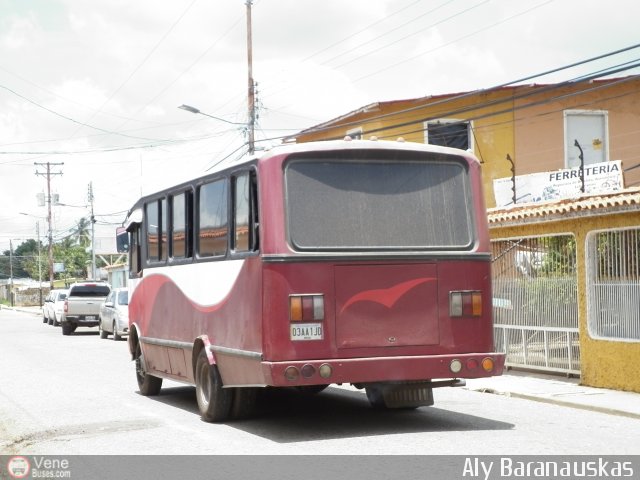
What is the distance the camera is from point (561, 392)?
15.0 metres

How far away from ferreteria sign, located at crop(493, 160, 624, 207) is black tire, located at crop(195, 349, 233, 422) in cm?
1280

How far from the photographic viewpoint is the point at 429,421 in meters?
12.1

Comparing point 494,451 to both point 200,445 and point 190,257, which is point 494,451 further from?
point 190,257

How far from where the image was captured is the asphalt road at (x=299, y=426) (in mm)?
10109

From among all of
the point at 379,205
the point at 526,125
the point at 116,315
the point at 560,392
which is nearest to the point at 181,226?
the point at 379,205

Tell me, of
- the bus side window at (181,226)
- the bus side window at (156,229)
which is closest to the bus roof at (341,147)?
the bus side window at (181,226)

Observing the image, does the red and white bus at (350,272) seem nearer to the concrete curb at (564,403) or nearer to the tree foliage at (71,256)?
the concrete curb at (564,403)

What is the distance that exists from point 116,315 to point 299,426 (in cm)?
2272

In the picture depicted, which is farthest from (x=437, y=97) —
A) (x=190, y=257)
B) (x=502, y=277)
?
(x=190, y=257)

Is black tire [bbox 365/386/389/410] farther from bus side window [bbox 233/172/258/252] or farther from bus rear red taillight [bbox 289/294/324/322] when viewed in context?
bus side window [bbox 233/172/258/252]

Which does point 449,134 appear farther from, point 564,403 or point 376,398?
point 376,398
